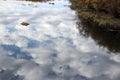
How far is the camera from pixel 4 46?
29.8 meters

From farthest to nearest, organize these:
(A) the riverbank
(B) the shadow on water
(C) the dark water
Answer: (A) the riverbank, (B) the shadow on water, (C) the dark water

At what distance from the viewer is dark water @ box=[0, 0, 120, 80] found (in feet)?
76.1

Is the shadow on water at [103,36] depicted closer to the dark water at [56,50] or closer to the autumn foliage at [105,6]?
the dark water at [56,50]

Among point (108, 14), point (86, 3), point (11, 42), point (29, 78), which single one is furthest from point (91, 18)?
point (29, 78)

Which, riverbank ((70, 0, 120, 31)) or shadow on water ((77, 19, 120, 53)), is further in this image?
riverbank ((70, 0, 120, 31))

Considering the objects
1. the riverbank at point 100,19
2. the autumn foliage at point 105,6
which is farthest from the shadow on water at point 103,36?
the autumn foliage at point 105,6

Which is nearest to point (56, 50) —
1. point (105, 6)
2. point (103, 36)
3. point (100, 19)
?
point (103, 36)

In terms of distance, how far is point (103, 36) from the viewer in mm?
35375

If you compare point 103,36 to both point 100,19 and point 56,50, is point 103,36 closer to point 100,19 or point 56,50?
point 100,19

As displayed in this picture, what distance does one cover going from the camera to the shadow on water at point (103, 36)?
104 feet

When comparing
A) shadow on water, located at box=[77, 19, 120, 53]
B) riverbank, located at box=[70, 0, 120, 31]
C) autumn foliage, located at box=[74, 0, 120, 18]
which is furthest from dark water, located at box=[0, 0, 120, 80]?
autumn foliage, located at box=[74, 0, 120, 18]

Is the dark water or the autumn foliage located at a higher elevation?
the autumn foliage

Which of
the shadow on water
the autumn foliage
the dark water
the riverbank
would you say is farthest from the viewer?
the autumn foliage

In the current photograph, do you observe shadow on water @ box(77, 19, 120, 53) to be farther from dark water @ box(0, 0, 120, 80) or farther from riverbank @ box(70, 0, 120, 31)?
riverbank @ box(70, 0, 120, 31)
